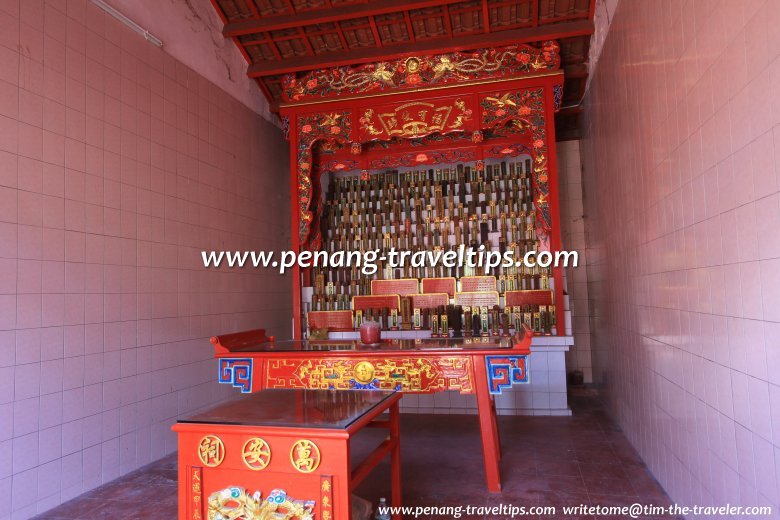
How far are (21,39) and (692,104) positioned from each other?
3.90 meters

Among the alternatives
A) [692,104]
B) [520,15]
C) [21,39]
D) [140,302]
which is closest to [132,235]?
[140,302]

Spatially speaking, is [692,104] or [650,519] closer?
[692,104]

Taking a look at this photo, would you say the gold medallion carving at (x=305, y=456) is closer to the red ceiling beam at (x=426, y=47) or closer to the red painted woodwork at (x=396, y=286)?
the red painted woodwork at (x=396, y=286)

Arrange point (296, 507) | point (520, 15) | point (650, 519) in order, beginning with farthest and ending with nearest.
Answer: point (520, 15) < point (650, 519) < point (296, 507)

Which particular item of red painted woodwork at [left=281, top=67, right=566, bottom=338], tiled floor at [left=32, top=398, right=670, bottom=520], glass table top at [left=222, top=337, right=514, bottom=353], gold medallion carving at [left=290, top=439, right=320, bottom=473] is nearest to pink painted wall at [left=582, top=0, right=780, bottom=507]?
tiled floor at [left=32, top=398, right=670, bottom=520]

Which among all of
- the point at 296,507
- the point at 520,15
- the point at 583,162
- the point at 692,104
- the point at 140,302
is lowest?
the point at 296,507

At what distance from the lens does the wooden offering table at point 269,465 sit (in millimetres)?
1715

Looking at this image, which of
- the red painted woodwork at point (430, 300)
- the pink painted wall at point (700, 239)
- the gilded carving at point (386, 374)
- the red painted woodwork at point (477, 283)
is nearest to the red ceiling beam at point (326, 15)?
the pink painted wall at point (700, 239)

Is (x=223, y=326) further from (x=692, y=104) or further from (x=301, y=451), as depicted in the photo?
(x=692, y=104)

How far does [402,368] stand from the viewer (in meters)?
3.18

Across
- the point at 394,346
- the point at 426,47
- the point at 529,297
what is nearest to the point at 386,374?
the point at 394,346

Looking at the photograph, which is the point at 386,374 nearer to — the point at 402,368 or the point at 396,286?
the point at 402,368

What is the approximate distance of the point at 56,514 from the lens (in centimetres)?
302

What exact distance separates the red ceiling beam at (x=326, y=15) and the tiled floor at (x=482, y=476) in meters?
4.09
